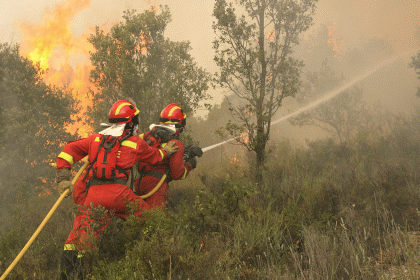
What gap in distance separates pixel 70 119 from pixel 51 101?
3.48ft

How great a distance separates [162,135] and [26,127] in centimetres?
824

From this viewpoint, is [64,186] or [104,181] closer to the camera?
[64,186]

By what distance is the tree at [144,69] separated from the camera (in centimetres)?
768

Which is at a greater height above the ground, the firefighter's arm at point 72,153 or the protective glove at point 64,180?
the firefighter's arm at point 72,153

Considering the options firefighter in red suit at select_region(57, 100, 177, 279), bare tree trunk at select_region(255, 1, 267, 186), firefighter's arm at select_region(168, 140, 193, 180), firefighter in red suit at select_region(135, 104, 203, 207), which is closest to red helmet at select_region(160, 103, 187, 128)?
firefighter in red suit at select_region(135, 104, 203, 207)

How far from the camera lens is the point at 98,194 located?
10.9 feet

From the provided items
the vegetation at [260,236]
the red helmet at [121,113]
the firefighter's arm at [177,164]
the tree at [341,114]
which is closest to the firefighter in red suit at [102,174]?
the red helmet at [121,113]

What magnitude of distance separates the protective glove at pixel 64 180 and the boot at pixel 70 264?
2.13 ft

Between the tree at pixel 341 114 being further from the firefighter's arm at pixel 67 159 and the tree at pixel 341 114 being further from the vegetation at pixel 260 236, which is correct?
the firefighter's arm at pixel 67 159

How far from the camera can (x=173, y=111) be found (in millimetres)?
4840

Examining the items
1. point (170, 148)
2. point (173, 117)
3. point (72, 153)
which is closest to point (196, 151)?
point (170, 148)

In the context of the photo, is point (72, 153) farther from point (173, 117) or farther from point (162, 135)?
point (173, 117)

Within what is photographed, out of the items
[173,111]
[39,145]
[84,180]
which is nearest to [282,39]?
[173,111]

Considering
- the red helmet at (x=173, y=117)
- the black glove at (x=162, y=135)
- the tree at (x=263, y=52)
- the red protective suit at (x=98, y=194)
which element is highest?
the tree at (x=263, y=52)
